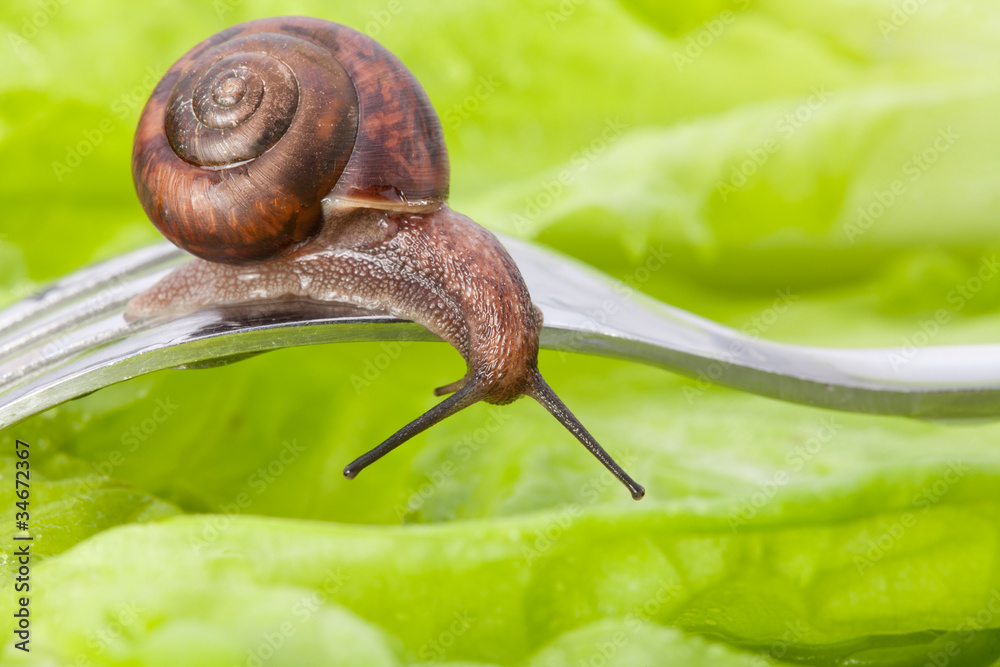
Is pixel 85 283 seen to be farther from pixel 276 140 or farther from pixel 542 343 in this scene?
pixel 542 343

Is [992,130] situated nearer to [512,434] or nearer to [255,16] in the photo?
[512,434]

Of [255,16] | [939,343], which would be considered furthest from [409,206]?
[939,343]

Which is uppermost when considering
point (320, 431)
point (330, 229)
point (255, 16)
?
point (255, 16)

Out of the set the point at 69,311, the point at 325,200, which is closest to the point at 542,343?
the point at 325,200

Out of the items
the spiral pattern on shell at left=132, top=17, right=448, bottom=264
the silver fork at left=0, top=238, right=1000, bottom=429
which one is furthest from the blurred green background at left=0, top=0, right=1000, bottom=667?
the spiral pattern on shell at left=132, top=17, right=448, bottom=264

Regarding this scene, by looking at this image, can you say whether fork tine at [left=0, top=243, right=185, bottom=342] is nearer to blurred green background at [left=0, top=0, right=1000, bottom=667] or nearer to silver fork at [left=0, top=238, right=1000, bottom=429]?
silver fork at [left=0, top=238, right=1000, bottom=429]

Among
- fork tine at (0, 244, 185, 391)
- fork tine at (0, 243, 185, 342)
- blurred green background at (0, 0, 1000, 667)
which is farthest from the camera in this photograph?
fork tine at (0, 243, 185, 342)
